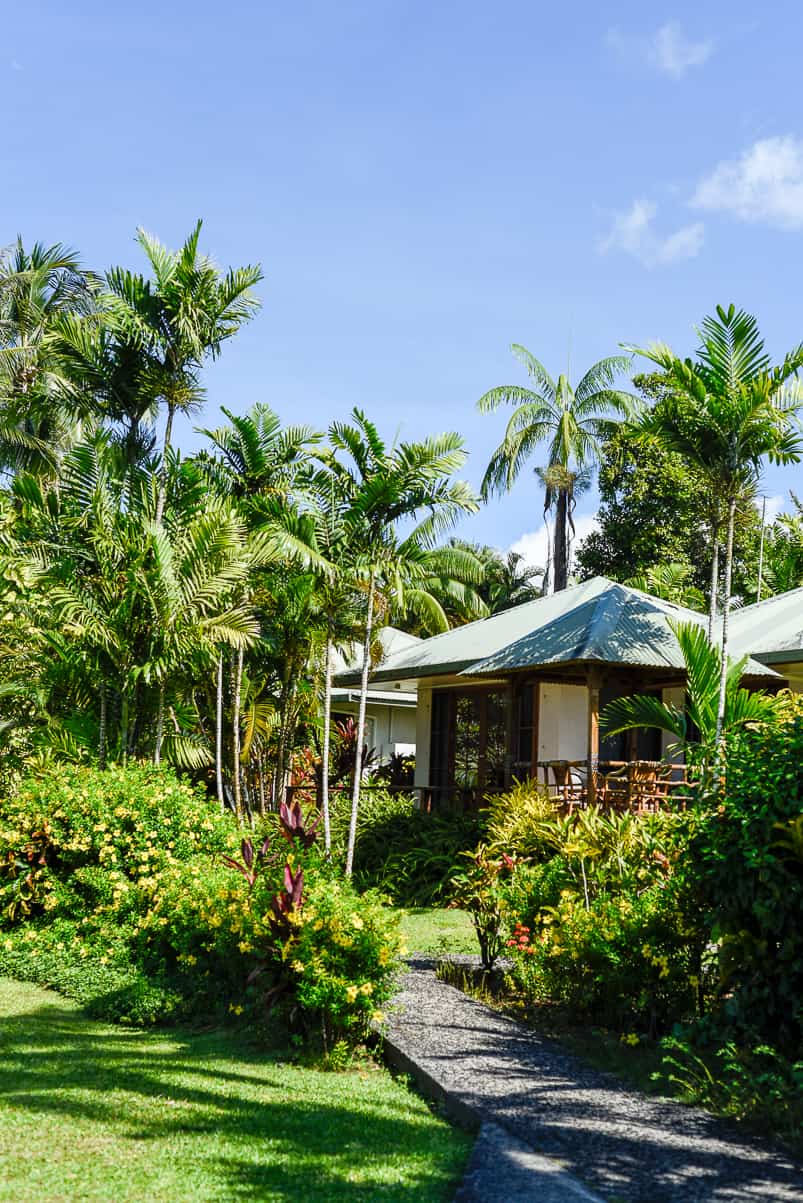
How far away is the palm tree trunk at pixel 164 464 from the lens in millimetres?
14423

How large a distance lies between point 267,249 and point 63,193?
9.55 feet

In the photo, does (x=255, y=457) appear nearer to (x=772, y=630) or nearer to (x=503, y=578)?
(x=772, y=630)

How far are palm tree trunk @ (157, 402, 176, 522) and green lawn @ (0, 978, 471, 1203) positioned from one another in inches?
326

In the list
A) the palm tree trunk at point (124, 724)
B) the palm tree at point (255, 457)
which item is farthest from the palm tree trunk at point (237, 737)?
the palm tree trunk at point (124, 724)

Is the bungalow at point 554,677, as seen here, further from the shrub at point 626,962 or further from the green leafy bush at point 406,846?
the shrub at point 626,962

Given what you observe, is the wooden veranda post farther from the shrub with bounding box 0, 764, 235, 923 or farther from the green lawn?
the green lawn

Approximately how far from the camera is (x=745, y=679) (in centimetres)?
1476

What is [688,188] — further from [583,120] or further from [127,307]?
[127,307]

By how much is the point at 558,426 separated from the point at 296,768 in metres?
13.9

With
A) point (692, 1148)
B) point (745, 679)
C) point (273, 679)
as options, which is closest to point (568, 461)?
point (273, 679)

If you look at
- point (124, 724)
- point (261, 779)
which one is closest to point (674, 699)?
point (261, 779)

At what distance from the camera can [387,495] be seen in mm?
13859

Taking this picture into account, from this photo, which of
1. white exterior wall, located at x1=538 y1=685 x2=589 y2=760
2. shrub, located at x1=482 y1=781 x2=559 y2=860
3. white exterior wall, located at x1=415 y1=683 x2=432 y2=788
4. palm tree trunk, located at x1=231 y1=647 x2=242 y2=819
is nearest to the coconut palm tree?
white exterior wall, located at x1=415 y1=683 x2=432 y2=788

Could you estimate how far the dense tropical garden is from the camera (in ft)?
21.6
